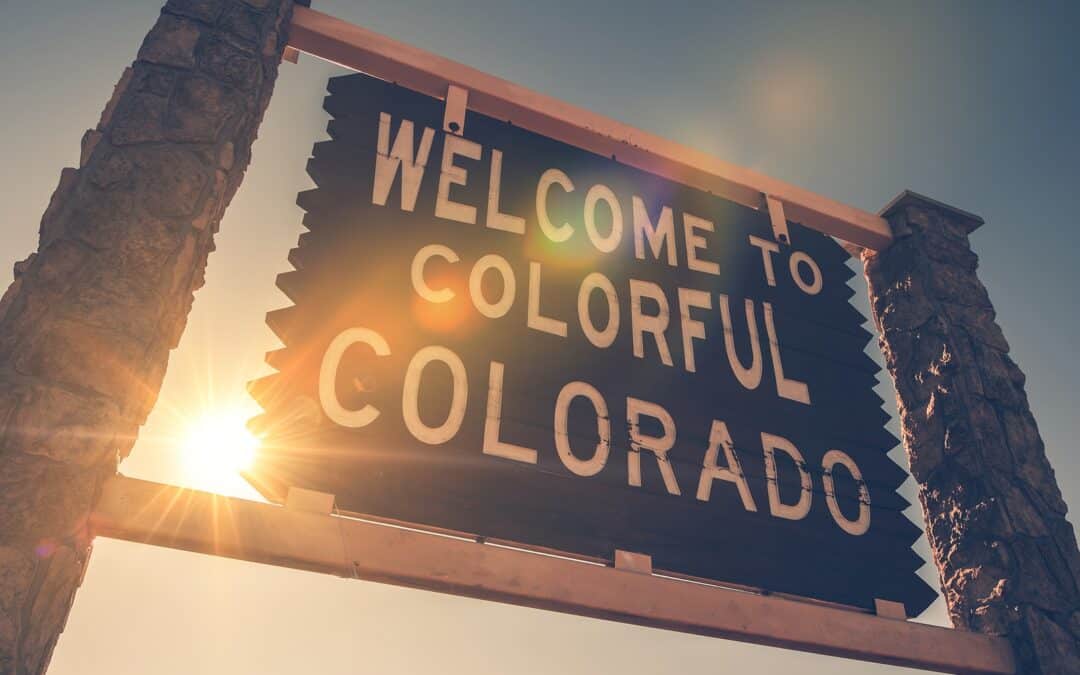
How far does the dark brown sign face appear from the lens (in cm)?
298

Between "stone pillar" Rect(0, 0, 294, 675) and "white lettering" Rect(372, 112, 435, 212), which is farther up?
"white lettering" Rect(372, 112, 435, 212)

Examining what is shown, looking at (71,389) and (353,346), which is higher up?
(353,346)

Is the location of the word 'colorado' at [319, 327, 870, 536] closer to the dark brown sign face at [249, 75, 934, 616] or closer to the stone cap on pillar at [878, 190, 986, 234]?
the dark brown sign face at [249, 75, 934, 616]

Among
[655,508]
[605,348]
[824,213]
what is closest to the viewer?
[655,508]

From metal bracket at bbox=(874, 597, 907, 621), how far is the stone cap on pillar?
2.57m

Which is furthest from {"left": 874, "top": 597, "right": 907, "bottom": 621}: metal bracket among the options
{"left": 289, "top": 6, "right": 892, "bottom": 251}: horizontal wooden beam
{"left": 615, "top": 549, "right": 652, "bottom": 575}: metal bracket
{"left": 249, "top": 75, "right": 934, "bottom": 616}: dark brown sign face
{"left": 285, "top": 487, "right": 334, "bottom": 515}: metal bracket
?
{"left": 285, "top": 487, "right": 334, "bottom": 515}: metal bracket

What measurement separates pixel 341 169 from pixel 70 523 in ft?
5.84

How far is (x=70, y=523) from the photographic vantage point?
2.36m

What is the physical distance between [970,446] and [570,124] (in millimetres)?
2768

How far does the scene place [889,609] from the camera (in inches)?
140

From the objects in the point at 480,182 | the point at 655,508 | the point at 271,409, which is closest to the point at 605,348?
the point at 655,508

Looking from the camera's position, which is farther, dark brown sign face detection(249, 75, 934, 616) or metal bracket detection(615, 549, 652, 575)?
metal bracket detection(615, 549, 652, 575)

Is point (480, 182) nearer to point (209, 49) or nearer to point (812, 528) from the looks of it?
point (209, 49)

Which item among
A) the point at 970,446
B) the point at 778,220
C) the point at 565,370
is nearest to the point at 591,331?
the point at 565,370
